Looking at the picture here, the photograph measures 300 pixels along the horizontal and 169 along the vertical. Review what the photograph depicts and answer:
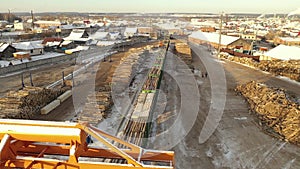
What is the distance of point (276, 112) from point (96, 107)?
6.80 m

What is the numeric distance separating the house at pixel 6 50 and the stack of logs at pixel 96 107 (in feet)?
48.4

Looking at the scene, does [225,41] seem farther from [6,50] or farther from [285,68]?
[6,50]

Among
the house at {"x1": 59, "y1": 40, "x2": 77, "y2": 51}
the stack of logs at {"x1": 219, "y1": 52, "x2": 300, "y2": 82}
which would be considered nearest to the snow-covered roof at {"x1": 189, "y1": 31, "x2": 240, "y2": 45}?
the stack of logs at {"x1": 219, "y1": 52, "x2": 300, "y2": 82}

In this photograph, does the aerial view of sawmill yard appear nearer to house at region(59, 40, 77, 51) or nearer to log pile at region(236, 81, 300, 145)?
log pile at region(236, 81, 300, 145)

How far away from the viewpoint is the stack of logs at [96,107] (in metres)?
8.91

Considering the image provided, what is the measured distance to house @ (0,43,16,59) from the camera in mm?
21311

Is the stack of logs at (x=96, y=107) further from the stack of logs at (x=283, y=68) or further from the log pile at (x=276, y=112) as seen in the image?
the stack of logs at (x=283, y=68)

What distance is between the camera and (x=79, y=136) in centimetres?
311

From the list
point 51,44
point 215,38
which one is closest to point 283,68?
point 215,38

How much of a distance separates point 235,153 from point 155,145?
231cm

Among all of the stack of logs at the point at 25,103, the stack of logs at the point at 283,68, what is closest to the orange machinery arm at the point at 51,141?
the stack of logs at the point at 25,103

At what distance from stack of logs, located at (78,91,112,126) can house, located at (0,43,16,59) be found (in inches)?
581

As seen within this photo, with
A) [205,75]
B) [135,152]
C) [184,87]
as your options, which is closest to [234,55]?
[205,75]

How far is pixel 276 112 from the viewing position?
936 cm
